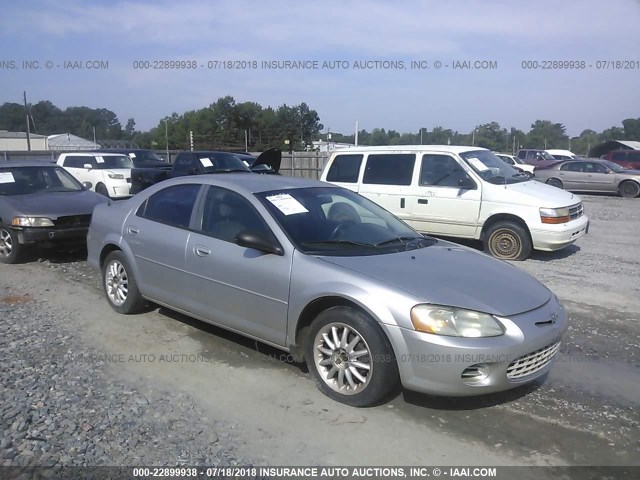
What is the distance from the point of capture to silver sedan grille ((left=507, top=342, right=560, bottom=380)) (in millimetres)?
3555

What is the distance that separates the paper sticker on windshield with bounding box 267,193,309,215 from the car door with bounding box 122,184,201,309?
2.95ft

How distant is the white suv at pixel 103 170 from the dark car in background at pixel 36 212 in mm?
7905

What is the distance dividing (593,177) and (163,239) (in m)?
20.6

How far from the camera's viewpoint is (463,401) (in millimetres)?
3875

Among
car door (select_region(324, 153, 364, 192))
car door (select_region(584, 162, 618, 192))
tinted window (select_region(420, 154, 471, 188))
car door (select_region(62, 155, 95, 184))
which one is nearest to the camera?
tinted window (select_region(420, 154, 471, 188))

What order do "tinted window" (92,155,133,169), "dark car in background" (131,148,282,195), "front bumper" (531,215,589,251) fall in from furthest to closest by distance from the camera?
"tinted window" (92,155,133,169) → "dark car in background" (131,148,282,195) → "front bumper" (531,215,589,251)

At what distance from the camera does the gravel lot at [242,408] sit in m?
3.19

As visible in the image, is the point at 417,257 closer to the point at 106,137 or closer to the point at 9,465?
the point at 9,465

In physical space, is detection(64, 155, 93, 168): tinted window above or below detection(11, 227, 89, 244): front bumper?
above

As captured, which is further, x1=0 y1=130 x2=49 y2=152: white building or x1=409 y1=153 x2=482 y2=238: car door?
x1=0 y1=130 x2=49 y2=152: white building

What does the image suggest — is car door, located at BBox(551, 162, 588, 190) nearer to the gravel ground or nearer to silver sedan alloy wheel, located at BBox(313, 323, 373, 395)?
silver sedan alloy wheel, located at BBox(313, 323, 373, 395)

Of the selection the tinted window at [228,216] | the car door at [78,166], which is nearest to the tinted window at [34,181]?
the tinted window at [228,216]

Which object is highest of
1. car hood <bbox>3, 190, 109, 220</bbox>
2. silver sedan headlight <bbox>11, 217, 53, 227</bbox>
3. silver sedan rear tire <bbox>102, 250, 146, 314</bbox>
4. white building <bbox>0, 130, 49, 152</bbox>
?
car hood <bbox>3, 190, 109, 220</bbox>

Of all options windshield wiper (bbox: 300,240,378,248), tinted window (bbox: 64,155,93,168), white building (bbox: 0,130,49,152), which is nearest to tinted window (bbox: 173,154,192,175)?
tinted window (bbox: 64,155,93,168)
